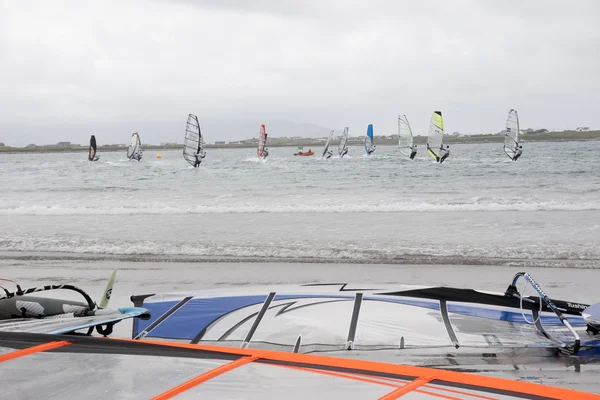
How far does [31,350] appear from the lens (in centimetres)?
189

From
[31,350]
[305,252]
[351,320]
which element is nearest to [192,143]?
[305,252]

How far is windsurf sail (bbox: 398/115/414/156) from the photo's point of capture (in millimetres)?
39594

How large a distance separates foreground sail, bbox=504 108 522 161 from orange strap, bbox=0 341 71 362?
3766 cm

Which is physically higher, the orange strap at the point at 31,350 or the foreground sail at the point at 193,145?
the foreground sail at the point at 193,145

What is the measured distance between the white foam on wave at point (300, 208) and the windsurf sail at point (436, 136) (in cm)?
2190

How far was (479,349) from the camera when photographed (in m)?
3.65

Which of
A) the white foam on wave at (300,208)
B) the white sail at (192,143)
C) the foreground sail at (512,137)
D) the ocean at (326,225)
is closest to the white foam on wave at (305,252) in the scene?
the ocean at (326,225)

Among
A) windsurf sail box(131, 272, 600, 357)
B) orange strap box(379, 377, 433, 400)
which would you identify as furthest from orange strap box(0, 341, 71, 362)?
windsurf sail box(131, 272, 600, 357)

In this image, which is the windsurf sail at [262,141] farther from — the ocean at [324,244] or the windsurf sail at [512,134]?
the ocean at [324,244]

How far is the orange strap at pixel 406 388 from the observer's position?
144 cm

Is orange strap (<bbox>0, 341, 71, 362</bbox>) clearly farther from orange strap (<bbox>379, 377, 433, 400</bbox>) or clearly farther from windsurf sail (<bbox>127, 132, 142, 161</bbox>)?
windsurf sail (<bbox>127, 132, 142, 161</bbox>)

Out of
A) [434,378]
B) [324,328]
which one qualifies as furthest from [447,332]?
[434,378]

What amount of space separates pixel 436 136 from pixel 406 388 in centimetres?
3531

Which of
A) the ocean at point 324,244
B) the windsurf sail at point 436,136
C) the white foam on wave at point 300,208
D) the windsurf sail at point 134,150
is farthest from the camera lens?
the windsurf sail at point 134,150
